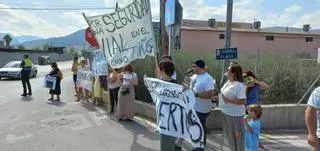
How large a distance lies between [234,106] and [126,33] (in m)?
3.18

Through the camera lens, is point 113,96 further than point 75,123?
Yes

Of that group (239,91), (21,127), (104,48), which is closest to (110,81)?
(104,48)

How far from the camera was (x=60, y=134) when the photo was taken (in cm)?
802

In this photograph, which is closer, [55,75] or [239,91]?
[239,91]

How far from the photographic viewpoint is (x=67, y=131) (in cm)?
832

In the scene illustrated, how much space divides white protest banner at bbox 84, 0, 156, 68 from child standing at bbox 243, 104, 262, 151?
2.40m

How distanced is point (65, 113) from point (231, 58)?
203 inches

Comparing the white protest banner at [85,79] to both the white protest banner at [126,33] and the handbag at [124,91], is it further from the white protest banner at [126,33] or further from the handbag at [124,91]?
the white protest banner at [126,33]

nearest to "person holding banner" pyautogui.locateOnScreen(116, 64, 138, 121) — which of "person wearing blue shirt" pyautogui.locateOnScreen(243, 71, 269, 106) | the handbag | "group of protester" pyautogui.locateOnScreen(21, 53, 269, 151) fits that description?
the handbag

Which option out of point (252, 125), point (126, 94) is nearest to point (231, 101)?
point (252, 125)

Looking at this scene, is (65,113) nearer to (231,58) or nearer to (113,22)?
(113,22)

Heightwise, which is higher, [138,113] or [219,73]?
[219,73]

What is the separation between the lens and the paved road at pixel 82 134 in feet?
23.3

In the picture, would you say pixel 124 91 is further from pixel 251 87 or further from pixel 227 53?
pixel 251 87
